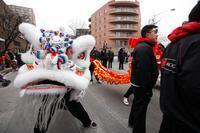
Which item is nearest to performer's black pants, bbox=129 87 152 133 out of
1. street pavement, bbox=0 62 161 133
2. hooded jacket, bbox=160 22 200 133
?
street pavement, bbox=0 62 161 133

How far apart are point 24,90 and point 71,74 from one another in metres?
0.59

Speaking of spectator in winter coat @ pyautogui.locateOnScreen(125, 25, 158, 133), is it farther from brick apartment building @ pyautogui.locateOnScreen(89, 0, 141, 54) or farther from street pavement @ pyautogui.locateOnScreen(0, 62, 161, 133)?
brick apartment building @ pyautogui.locateOnScreen(89, 0, 141, 54)

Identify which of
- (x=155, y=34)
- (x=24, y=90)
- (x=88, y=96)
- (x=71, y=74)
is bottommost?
(x=88, y=96)

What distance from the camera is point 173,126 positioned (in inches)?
66.9

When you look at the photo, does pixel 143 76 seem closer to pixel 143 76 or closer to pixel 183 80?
pixel 143 76

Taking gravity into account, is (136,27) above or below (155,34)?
above

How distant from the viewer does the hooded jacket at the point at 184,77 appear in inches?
55.7

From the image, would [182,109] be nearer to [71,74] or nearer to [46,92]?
[71,74]

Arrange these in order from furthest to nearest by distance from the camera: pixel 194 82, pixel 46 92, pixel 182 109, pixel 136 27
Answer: pixel 136 27, pixel 46 92, pixel 182 109, pixel 194 82

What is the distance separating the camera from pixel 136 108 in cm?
306

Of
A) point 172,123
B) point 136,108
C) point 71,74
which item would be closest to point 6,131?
point 71,74

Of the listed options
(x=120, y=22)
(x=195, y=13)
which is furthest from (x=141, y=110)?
(x=120, y=22)

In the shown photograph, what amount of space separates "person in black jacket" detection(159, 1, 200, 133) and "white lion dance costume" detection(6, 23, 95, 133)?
46.2 inches

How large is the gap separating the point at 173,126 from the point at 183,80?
0.45 metres
